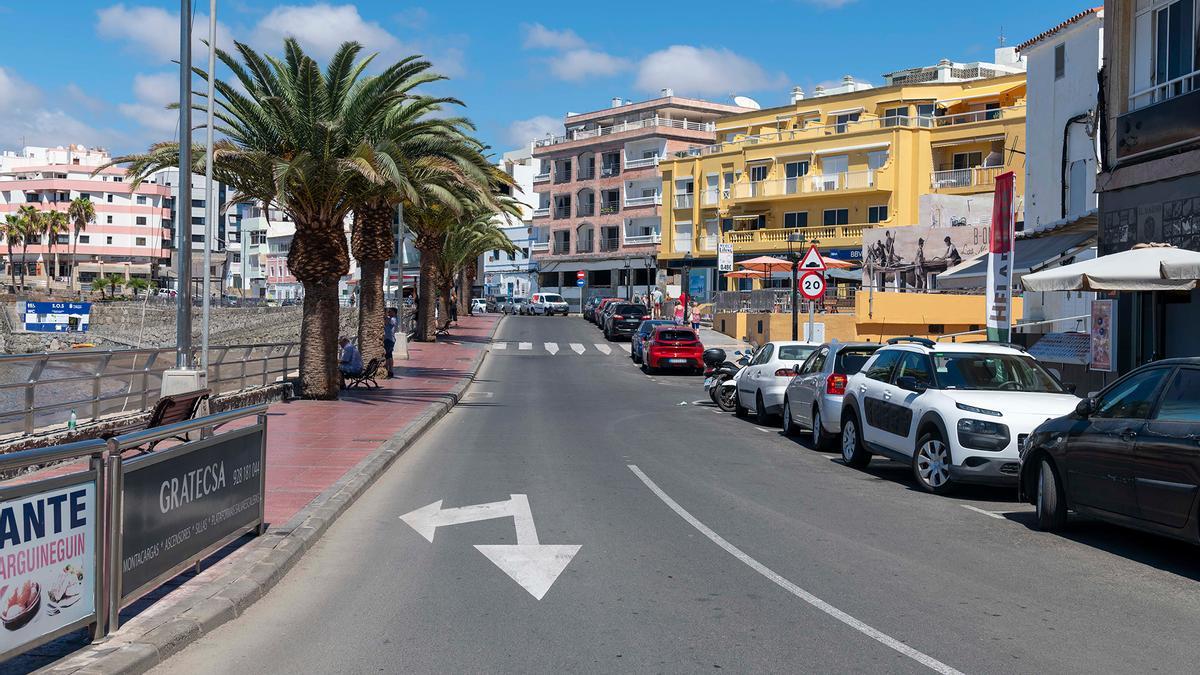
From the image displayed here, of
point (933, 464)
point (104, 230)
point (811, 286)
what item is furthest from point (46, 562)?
point (104, 230)

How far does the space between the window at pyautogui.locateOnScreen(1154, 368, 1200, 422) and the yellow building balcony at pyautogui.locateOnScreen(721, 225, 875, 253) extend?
5030cm

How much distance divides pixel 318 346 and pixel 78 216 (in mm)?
85201

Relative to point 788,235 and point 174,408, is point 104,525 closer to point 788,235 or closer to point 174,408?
point 174,408

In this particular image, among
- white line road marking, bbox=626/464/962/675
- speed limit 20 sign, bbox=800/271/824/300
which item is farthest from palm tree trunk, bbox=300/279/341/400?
white line road marking, bbox=626/464/962/675

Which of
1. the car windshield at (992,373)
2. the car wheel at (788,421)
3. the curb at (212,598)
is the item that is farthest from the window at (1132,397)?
the car wheel at (788,421)

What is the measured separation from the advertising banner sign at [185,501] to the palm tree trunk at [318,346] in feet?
49.3

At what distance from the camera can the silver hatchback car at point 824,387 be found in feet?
54.7

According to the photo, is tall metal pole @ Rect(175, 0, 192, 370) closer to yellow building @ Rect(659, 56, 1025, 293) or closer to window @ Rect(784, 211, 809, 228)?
yellow building @ Rect(659, 56, 1025, 293)

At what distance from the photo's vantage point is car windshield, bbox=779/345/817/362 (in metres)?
21.7

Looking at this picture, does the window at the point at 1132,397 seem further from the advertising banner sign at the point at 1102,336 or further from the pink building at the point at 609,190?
the pink building at the point at 609,190

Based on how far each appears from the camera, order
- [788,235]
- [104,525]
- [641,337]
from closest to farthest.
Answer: [104,525], [641,337], [788,235]

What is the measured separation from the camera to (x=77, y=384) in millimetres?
15609

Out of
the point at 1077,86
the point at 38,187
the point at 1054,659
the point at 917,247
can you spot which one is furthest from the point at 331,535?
the point at 38,187

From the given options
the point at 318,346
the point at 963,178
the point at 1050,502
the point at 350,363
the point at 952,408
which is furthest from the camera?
the point at 963,178
